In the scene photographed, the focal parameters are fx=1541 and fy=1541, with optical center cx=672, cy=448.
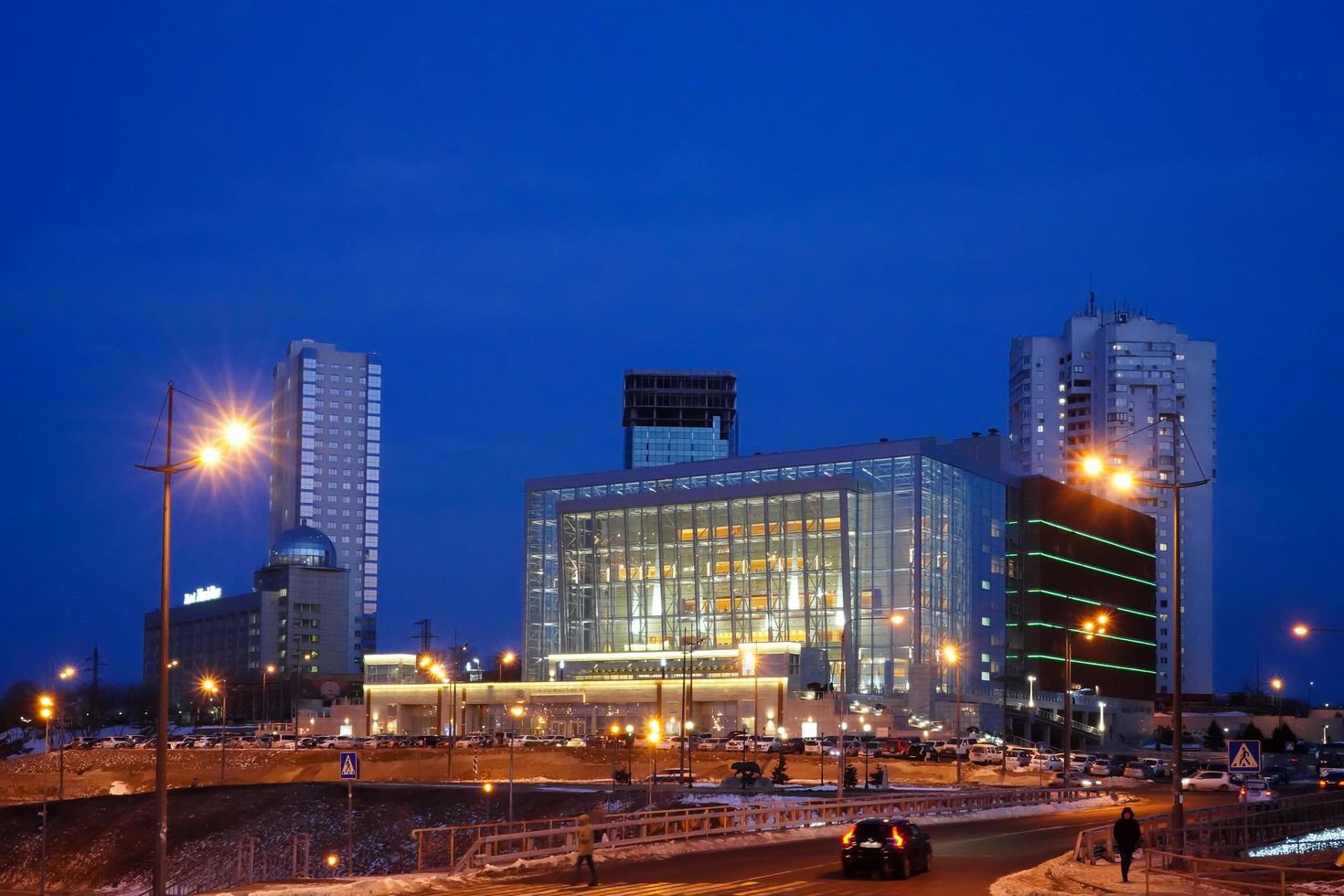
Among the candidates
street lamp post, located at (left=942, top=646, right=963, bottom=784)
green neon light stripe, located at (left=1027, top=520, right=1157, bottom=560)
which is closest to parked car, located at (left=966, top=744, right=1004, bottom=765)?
street lamp post, located at (left=942, top=646, right=963, bottom=784)

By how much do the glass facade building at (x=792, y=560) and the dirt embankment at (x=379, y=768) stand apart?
37658mm

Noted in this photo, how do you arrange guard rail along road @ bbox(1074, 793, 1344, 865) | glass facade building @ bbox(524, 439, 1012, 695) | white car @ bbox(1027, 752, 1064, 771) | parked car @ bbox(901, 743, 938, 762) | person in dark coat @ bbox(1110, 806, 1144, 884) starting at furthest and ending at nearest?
glass facade building @ bbox(524, 439, 1012, 695) < parked car @ bbox(901, 743, 938, 762) < white car @ bbox(1027, 752, 1064, 771) < guard rail along road @ bbox(1074, 793, 1344, 865) < person in dark coat @ bbox(1110, 806, 1144, 884)

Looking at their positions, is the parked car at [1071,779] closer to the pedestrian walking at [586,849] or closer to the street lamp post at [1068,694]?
the street lamp post at [1068,694]

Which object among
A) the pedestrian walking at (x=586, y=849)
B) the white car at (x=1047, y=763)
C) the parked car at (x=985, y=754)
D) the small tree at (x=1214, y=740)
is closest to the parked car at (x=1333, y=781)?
the white car at (x=1047, y=763)

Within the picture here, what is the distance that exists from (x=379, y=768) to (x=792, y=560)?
51.5m

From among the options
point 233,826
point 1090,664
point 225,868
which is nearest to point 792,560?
point 1090,664

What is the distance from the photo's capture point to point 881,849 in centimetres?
3781

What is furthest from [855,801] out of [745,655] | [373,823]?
[745,655]

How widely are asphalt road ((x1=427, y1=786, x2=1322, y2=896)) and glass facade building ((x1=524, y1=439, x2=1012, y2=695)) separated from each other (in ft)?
300

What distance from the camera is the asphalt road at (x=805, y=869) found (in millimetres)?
35156

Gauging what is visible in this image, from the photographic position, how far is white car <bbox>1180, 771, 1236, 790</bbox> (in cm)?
9012

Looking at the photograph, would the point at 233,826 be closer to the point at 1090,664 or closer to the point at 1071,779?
the point at 1071,779

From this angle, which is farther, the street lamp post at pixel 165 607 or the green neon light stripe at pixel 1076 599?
the green neon light stripe at pixel 1076 599

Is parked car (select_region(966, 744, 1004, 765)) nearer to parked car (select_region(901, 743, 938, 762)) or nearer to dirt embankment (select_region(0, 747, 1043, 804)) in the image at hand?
parked car (select_region(901, 743, 938, 762))
